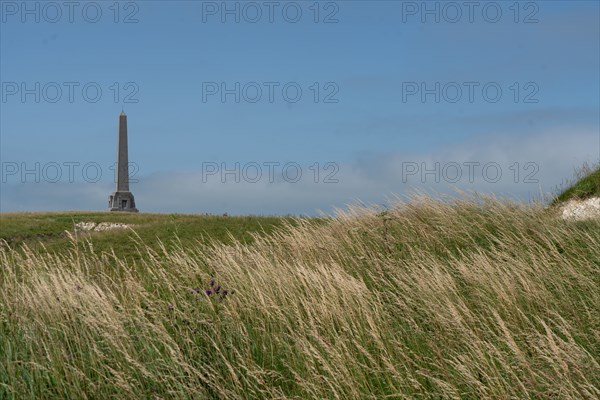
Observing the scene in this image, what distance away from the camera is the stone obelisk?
41594 mm

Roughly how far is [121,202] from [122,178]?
5.72ft

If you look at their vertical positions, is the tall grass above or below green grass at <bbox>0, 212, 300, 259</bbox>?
below

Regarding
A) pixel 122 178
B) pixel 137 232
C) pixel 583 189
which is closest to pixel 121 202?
pixel 122 178

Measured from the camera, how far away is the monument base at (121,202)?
43.8 m

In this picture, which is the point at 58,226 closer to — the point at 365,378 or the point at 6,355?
the point at 6,355

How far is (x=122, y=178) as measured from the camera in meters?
43.5

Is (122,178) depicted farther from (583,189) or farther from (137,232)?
(583,189)

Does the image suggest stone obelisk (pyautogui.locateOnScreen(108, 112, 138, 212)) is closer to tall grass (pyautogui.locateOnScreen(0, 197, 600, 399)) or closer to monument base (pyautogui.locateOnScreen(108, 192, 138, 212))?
monument base (pyautogui.locateOnScreen(108, 192, 138, 212))

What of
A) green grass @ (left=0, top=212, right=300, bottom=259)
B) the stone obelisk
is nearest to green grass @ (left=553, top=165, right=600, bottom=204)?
green grass @ (left=0, top=212, right=300, bottom=259)

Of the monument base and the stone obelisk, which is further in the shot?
the monument base

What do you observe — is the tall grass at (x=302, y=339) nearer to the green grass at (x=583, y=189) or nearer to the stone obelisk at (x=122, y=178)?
the green grass at (x=583, y=189)

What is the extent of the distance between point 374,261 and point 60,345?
5487 mm

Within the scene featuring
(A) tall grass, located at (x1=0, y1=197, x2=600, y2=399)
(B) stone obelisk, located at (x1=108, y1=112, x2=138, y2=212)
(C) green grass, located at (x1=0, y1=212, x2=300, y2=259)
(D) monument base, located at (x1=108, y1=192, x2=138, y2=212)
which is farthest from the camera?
(D) monument base, located at (x1=108, y1=192, x2=138, y2=212)

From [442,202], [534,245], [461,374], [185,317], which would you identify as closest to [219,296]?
[185,317]
